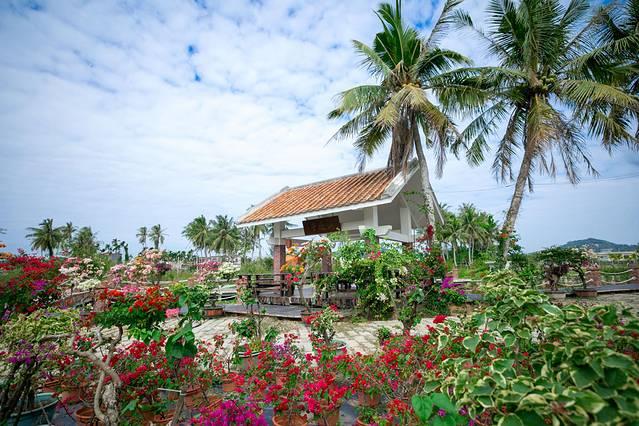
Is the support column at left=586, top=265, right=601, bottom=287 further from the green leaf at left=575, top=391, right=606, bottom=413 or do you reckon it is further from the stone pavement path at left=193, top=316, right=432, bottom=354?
the green leaf at left=575, top=391, right=606, bottom=413

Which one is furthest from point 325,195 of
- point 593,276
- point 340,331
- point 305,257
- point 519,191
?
point 593,276

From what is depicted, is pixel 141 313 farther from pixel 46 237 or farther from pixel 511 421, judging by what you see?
pixel 46 237

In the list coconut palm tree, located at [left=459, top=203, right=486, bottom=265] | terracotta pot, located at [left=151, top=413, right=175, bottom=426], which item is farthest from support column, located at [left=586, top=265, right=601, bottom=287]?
coconut palm tree, located at [left=459, top=203, right=486, bottom=265]

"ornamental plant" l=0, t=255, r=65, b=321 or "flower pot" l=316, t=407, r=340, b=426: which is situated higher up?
"ornamental plant" l=0, t=255, r=65, b=321

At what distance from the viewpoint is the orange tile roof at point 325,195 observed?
1050cm

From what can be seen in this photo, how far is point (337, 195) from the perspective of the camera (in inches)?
449

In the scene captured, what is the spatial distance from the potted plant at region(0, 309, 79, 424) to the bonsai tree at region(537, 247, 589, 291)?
15.0 meters

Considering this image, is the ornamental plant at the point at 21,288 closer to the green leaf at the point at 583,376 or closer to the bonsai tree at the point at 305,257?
→ the bonsai tree at the point at 305,257

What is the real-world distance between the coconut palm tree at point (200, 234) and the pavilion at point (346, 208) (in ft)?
143

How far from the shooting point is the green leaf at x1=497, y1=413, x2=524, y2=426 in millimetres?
1480

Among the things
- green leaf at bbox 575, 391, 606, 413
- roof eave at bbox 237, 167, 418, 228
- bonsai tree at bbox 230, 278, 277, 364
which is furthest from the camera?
roof eave at bbox 237, 167, 418, 228

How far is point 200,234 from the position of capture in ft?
181

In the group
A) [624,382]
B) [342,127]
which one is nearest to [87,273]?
[342,127]

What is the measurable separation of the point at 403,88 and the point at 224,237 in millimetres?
47144
